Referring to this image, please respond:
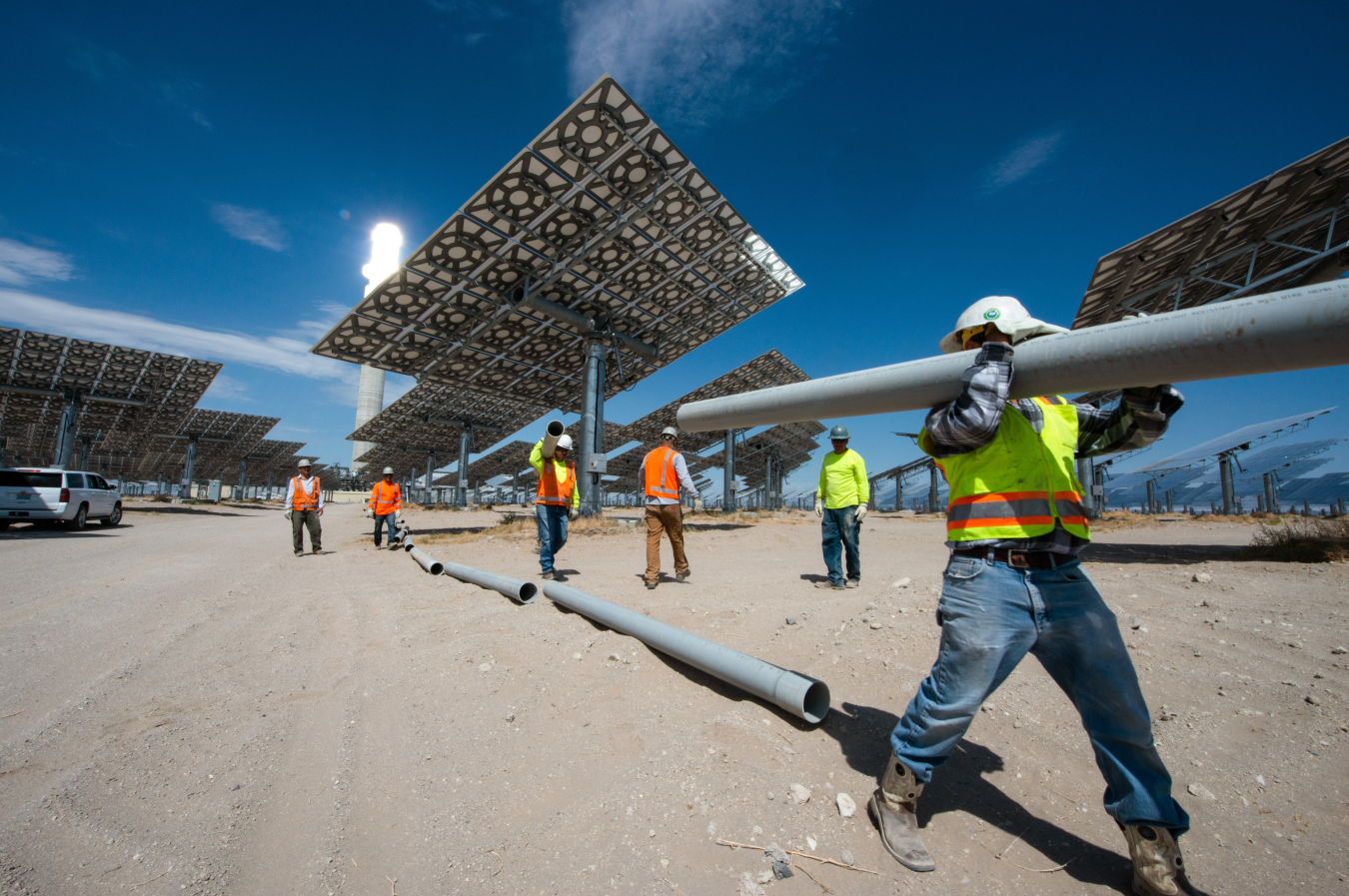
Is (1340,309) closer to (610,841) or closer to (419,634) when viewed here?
(610,841)

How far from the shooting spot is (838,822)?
1.75 metres

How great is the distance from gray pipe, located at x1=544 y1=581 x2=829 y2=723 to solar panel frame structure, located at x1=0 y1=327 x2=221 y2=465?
954 inches

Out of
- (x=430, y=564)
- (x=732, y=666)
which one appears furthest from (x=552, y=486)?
(x=732, y=666)

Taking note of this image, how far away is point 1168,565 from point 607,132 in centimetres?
1055

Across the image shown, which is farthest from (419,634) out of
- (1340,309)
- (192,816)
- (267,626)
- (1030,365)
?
(1340,309)

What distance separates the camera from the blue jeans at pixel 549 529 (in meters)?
5.38

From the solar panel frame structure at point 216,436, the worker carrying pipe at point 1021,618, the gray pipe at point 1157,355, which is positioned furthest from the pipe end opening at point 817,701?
the solar panel frame structure at point 216,436

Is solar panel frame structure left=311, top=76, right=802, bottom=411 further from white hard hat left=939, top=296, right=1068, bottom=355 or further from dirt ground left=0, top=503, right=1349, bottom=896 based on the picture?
white hard hat left=939, top=296, right=1068, bottom=355

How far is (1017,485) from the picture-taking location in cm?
165

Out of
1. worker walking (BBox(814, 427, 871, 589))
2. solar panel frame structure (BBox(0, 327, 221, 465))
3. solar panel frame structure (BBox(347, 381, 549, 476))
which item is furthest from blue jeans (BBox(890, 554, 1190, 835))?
solar panel frame structure (BBox(0, 327, 221, 465))

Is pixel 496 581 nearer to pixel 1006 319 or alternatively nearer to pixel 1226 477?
pixel 1006 319

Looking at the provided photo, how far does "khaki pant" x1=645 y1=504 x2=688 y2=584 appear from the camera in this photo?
520 cm

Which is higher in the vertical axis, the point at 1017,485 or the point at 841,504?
the point at 1017,485

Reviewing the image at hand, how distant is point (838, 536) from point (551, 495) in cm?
300
